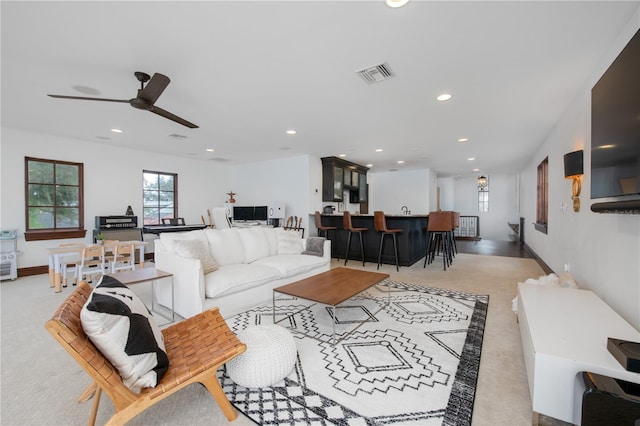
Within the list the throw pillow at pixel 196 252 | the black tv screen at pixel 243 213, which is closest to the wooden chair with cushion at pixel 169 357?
the throw pillow at pixel 196 252

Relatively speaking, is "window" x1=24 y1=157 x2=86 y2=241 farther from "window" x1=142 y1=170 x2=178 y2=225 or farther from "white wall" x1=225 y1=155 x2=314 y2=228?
"white wall" x1=225 y1=155 x2=314 y2=228

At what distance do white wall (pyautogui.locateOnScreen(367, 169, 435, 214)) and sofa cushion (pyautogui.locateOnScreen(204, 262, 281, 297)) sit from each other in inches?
286

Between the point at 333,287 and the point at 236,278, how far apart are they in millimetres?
1062

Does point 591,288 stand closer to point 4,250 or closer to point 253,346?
point 253,346

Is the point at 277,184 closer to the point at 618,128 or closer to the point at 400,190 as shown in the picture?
the point at 400,190

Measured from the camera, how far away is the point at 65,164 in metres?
5.37

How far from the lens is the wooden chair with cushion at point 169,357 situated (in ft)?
3.68

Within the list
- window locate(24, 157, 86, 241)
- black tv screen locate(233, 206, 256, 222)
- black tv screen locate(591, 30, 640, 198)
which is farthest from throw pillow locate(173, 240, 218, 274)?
black tv screen locate(233, 206, 256, 222)

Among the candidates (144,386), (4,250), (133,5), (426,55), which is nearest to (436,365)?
(144,386)

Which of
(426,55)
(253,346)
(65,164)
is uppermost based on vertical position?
(426,55)

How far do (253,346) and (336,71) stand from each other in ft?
8.28

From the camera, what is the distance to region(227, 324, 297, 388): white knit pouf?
5.80 ft

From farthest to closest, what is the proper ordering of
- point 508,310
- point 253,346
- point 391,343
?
point 508,310 < point 391,343 < point 253,346

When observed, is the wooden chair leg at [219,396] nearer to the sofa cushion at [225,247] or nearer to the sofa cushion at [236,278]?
the sofa cushion at [236,278]
